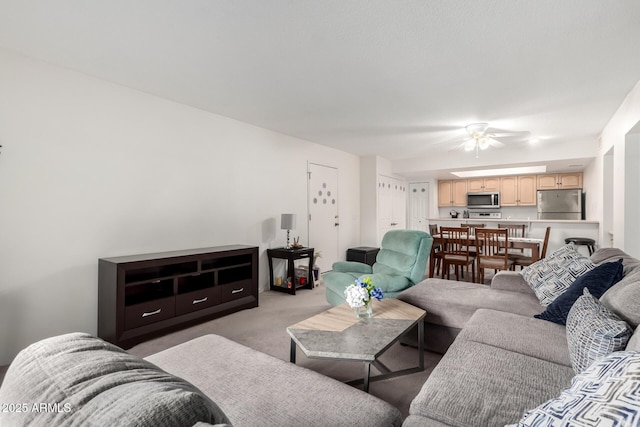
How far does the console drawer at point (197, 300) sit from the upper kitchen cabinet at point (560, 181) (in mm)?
7389

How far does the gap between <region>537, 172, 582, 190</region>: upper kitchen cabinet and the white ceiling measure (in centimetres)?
380

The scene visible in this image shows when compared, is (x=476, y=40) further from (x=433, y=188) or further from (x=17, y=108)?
(x=433, y=188)

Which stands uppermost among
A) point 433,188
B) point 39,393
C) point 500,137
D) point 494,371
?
point 500,137

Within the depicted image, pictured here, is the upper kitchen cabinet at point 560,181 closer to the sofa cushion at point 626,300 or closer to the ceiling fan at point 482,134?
the ceiling fan at point 482,134

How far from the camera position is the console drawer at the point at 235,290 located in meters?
3.56

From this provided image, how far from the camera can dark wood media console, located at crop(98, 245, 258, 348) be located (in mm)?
2734

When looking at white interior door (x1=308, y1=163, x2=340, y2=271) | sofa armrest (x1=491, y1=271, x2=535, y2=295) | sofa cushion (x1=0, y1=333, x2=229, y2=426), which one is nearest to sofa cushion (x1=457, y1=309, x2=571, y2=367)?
sofa armrest (x1=491, y1=271, x2=535, y2=295)

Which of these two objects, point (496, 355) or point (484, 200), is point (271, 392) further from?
point (484, 200)

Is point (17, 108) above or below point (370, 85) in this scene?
below

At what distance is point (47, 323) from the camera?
2.63 meters

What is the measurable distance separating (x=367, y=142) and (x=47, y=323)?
15.1ft

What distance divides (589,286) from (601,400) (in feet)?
5.42

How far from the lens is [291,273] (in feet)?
14.5

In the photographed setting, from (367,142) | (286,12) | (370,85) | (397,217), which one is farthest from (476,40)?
(397,217)
